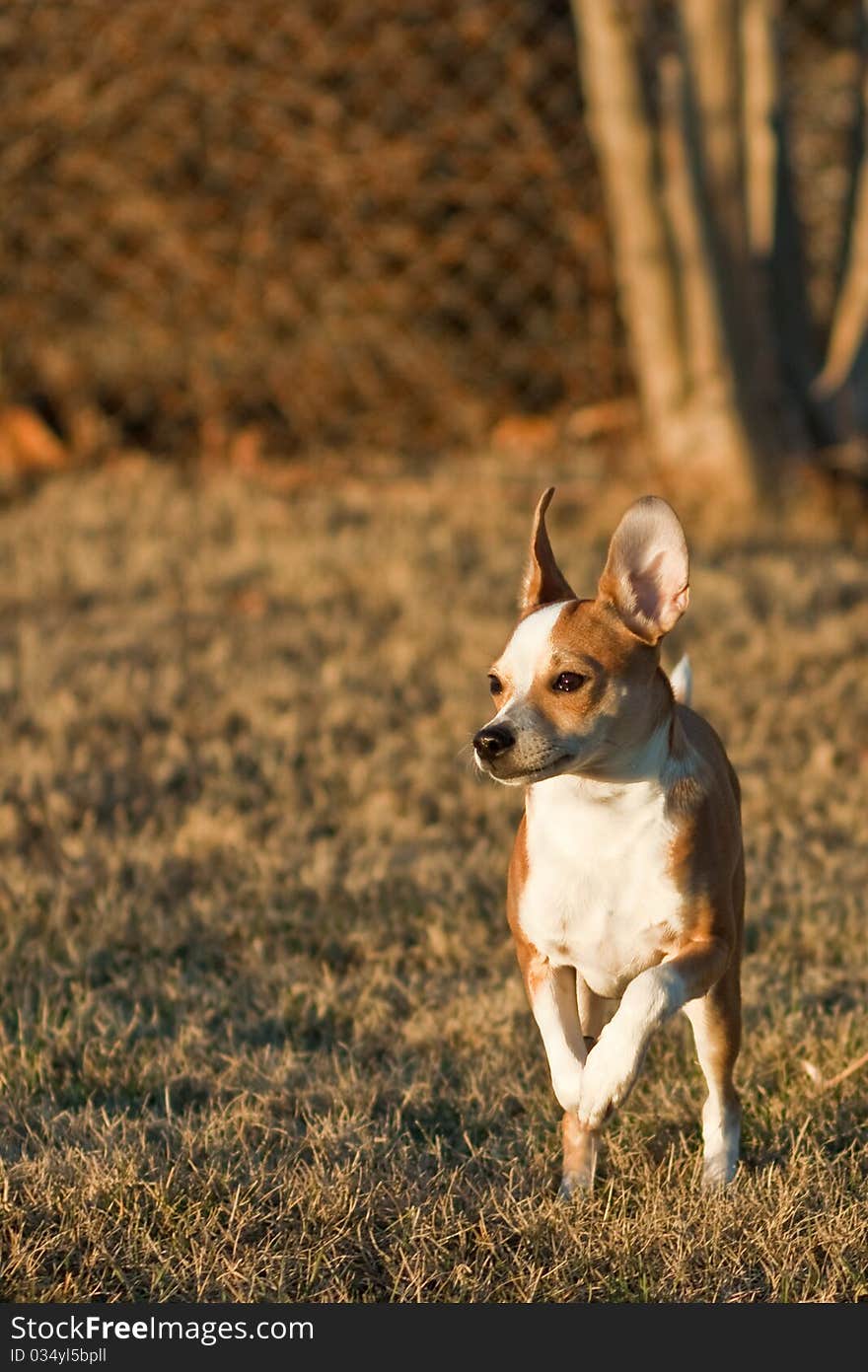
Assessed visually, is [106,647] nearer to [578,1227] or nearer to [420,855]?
[420,855]

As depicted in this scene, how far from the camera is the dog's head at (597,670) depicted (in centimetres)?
282

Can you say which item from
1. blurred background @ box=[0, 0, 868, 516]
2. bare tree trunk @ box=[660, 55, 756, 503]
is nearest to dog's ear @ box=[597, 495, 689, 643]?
bare tree trunk @ box=[660, 55, 756, 503]

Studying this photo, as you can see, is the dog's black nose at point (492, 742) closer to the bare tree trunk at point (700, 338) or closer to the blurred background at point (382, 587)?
the blurred background at point (382, 587)

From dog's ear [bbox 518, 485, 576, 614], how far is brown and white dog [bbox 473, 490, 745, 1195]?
0.05m

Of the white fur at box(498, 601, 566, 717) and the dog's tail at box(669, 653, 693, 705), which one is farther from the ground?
the white fur at box(498, 601, 566, 717)

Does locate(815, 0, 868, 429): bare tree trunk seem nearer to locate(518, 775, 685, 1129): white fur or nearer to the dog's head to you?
the dog's head

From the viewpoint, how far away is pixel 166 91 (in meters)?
8.91

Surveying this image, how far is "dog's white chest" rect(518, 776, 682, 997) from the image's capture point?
9.55ft

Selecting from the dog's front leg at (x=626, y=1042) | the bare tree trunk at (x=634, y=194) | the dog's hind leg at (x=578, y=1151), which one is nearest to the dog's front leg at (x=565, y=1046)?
the dog's hind leg at (x=578, y=1151)

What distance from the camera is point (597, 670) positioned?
290 cm

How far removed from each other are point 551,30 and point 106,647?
440cm

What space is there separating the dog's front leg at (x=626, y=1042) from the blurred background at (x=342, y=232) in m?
5.54

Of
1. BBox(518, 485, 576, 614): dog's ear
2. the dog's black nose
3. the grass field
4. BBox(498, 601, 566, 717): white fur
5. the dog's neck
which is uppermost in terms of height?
BBox(518, 485, 576, 614): dog's ear

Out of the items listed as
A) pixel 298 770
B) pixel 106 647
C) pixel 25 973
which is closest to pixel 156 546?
pixel 106 647
